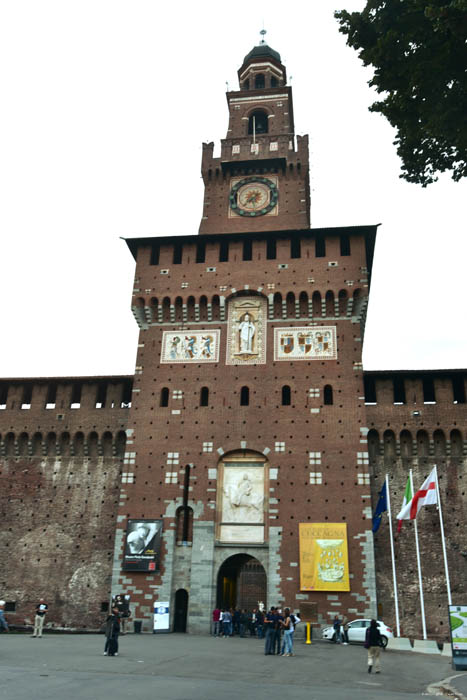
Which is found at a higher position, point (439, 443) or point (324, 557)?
point (439, 443)

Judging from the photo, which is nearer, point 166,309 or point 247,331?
point 247,331

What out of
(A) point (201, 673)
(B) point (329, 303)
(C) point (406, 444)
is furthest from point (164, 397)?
(A) point (201, 673)

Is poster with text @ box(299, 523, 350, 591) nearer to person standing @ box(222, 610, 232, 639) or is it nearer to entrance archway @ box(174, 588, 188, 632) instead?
person standing @ box(222, 610, 232, 639)

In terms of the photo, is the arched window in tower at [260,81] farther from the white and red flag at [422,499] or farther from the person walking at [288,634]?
the person walking at [288,634]

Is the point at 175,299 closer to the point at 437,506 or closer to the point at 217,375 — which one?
the point at 217,375

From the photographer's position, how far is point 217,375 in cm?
3222

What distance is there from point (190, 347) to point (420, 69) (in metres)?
23.2

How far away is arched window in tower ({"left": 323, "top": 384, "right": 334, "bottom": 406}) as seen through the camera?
1224 inches

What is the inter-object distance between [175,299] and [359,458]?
43.2ft

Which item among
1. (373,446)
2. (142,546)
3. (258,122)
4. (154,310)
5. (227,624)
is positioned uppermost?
(258,122)

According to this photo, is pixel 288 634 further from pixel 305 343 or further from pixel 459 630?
pixel 305 343

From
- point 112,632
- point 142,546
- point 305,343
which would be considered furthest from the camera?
point 305,343

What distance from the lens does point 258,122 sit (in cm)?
4306

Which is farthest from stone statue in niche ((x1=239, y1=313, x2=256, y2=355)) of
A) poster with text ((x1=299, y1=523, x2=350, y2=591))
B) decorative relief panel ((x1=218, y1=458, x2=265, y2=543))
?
poster with text ((x1=299, y1=523, x2=350, y2=591))
